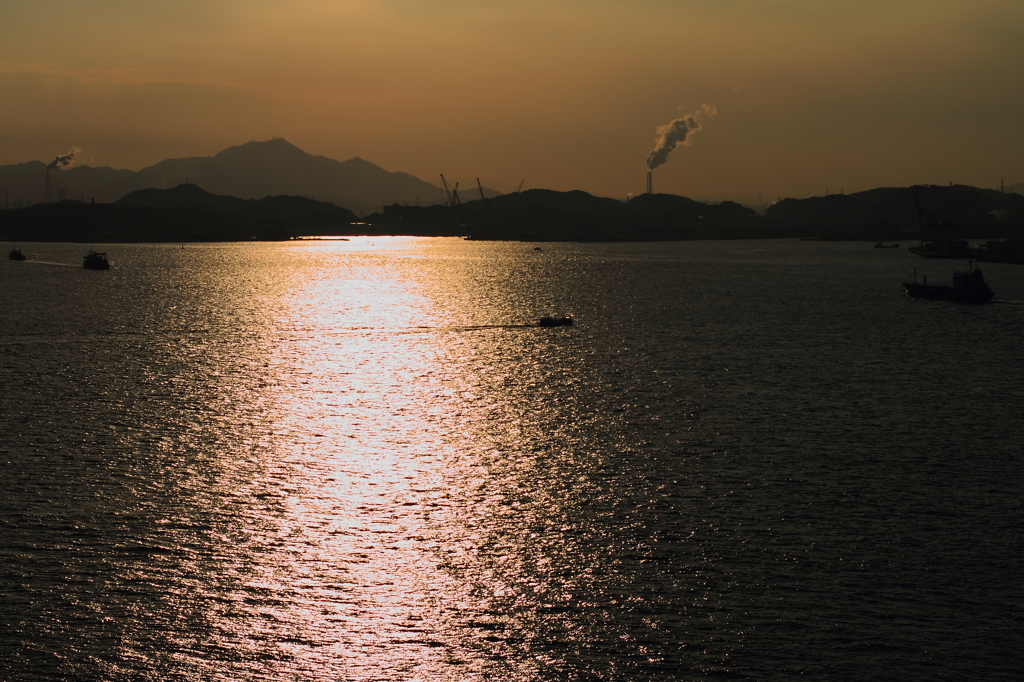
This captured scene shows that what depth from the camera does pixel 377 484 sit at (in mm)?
38938

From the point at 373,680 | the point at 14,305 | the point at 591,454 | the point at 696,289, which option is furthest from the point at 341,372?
the point at 696,289

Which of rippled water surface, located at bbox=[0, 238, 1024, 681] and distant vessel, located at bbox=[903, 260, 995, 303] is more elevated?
distant vessel, located at bbox=[903, 260, 995, 303]

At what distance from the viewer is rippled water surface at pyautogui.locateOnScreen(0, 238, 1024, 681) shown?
2372cm

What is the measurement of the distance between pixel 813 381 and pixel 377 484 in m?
38.8

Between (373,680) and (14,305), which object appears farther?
(14,305)

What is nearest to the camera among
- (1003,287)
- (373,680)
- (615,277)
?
(373,680)

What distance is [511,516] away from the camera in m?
34.8

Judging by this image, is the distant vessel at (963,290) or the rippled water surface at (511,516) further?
the distant vessel at (963,290)

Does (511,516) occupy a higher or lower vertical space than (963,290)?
lower

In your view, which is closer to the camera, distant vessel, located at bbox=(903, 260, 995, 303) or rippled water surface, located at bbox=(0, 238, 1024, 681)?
rippled water surface, located at bbox=(0, 238, 1024, 681)

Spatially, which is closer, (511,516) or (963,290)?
(511,516)

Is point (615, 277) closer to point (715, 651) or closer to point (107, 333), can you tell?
point (107, 333)

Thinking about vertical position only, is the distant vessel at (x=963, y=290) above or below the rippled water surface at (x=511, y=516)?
above

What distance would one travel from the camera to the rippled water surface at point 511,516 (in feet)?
77.8
